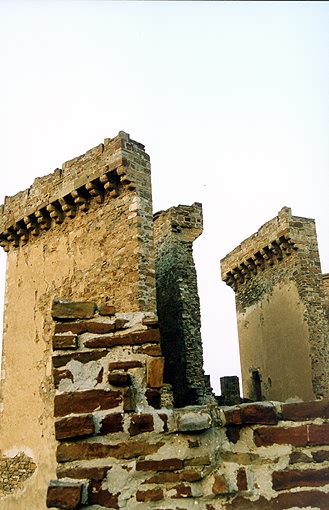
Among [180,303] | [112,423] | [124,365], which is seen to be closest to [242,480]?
[112,423]

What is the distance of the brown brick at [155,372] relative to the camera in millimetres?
3117

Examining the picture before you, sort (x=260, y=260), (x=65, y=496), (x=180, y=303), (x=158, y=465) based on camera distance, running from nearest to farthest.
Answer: (x=65, y=496), (x=158, y=465), (x=180, y=303), (x=260, y=260)

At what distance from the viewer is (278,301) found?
→ 47.4ft

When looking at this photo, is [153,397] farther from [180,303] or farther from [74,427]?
[180,303]

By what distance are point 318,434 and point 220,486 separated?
1.98 ft

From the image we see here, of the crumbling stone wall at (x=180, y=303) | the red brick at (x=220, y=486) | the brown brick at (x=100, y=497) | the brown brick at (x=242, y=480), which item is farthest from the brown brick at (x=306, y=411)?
the crumbling stone wall at (x=180, y=303)

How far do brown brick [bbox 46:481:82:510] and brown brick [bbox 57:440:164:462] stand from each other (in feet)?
0.46

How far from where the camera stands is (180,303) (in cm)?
1173

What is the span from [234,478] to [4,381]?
30.7ft

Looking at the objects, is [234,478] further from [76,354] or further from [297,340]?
[297,340]

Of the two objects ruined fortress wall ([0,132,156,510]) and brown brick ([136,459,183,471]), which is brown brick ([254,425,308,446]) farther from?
ruined fortress wall ([0,132,156,510])

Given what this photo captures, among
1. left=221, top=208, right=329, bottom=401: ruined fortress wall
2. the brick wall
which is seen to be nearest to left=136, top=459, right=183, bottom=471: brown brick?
the brick wall

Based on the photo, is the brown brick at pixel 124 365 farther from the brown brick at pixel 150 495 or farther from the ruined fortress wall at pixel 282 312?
the ruined fortress wall at pixel 282 312

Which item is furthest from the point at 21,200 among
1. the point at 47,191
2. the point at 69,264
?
the point at 69,264
